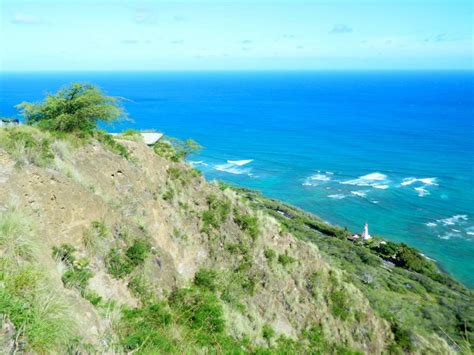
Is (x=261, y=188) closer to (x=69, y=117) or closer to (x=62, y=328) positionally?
(x=69, y=117)

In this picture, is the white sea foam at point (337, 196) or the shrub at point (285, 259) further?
the white sea foam at point (337, 196)

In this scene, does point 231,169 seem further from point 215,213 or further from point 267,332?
Result: point 267,332

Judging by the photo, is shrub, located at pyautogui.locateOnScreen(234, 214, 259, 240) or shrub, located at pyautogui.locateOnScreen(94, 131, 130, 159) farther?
shrub, located at pyautogui.locateOnScreen(234, 214, 259, 240)

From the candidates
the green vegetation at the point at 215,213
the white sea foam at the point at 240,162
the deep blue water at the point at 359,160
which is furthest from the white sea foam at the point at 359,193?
the green vegetation at the point at 215,213

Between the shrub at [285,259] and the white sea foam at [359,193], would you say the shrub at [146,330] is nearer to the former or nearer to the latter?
the shrub at [285,259]

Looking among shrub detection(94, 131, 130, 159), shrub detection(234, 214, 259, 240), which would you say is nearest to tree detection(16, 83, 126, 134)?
shrub detection(94, 131, 130, 159)

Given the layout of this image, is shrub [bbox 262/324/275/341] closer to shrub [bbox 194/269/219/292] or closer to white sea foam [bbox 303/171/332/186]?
shrub [bbox 194/269/219/292]

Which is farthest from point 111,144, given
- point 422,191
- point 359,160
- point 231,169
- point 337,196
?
point 359,160
